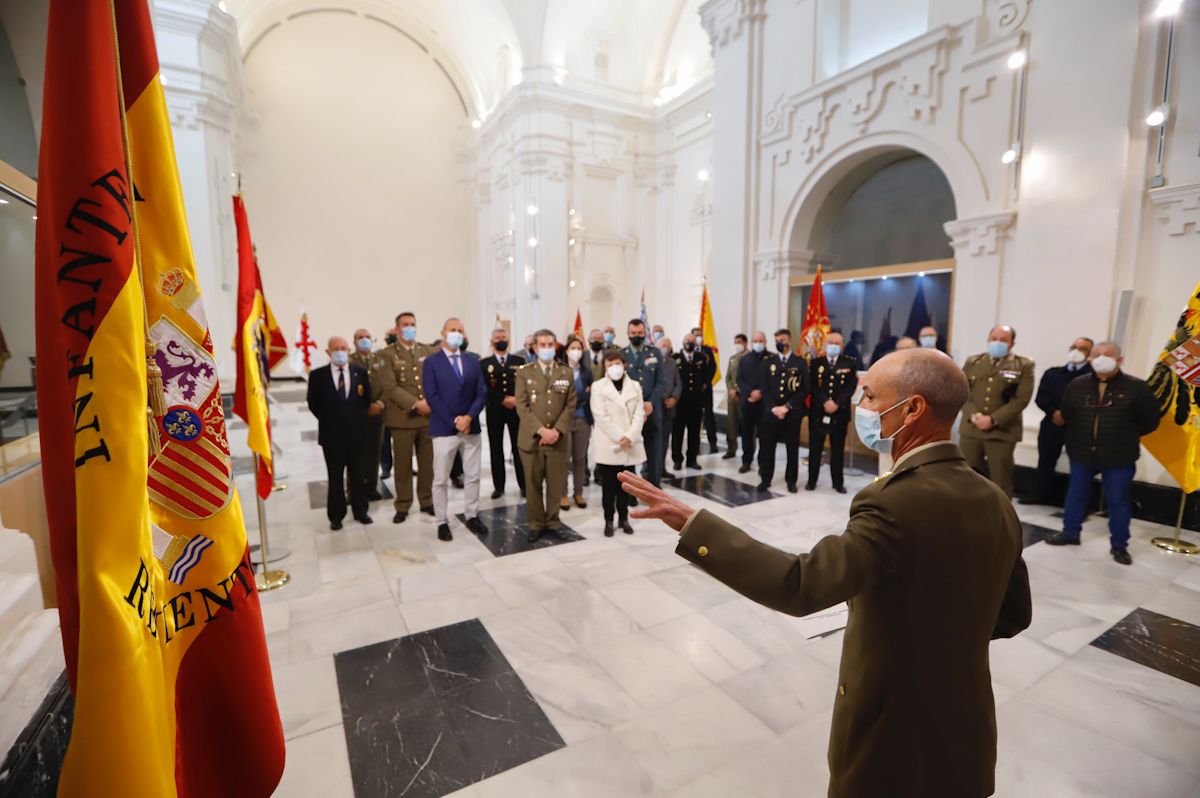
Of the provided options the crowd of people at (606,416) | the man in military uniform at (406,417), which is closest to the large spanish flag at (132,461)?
the crowd of people at (606,416)

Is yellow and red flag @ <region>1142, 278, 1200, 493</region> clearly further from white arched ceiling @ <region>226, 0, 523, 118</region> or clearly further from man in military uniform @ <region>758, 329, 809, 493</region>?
white arched ceiling @ <region>226, 0, 523, 118</region>

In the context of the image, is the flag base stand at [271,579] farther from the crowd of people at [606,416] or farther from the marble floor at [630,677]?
the crowd of people at [606,416]

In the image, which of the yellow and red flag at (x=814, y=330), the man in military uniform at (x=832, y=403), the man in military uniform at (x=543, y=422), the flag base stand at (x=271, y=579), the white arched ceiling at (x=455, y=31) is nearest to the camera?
the flag base stand at (x=271, y=579)

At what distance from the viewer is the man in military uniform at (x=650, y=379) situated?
5680 millimetres

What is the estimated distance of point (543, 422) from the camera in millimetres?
4559

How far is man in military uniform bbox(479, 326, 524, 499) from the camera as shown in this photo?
5734 millimetres

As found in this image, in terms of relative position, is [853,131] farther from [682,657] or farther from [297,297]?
[297,297]

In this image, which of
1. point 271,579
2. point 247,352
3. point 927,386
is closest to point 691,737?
point 927,386

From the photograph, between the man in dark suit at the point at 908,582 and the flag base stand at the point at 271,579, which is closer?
the man in dark suit at the point at 908,582

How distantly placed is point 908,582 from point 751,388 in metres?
5.57

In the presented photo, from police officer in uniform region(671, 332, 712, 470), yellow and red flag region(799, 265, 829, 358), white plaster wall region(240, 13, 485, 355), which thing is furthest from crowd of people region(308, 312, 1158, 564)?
white plaster wall region(240, 13, 485, 355)

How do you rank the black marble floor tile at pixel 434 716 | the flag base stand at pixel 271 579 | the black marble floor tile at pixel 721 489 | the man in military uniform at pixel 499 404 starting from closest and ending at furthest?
the black marble floor tile at pixel 434 716
the flag base stand at pixel 271 579
the black marble floor tile at pixel 721 489
the man in military uniform at pixel 499 404

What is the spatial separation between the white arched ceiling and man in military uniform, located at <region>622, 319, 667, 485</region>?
11711mm

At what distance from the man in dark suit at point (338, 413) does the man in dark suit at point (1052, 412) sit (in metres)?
5.69
